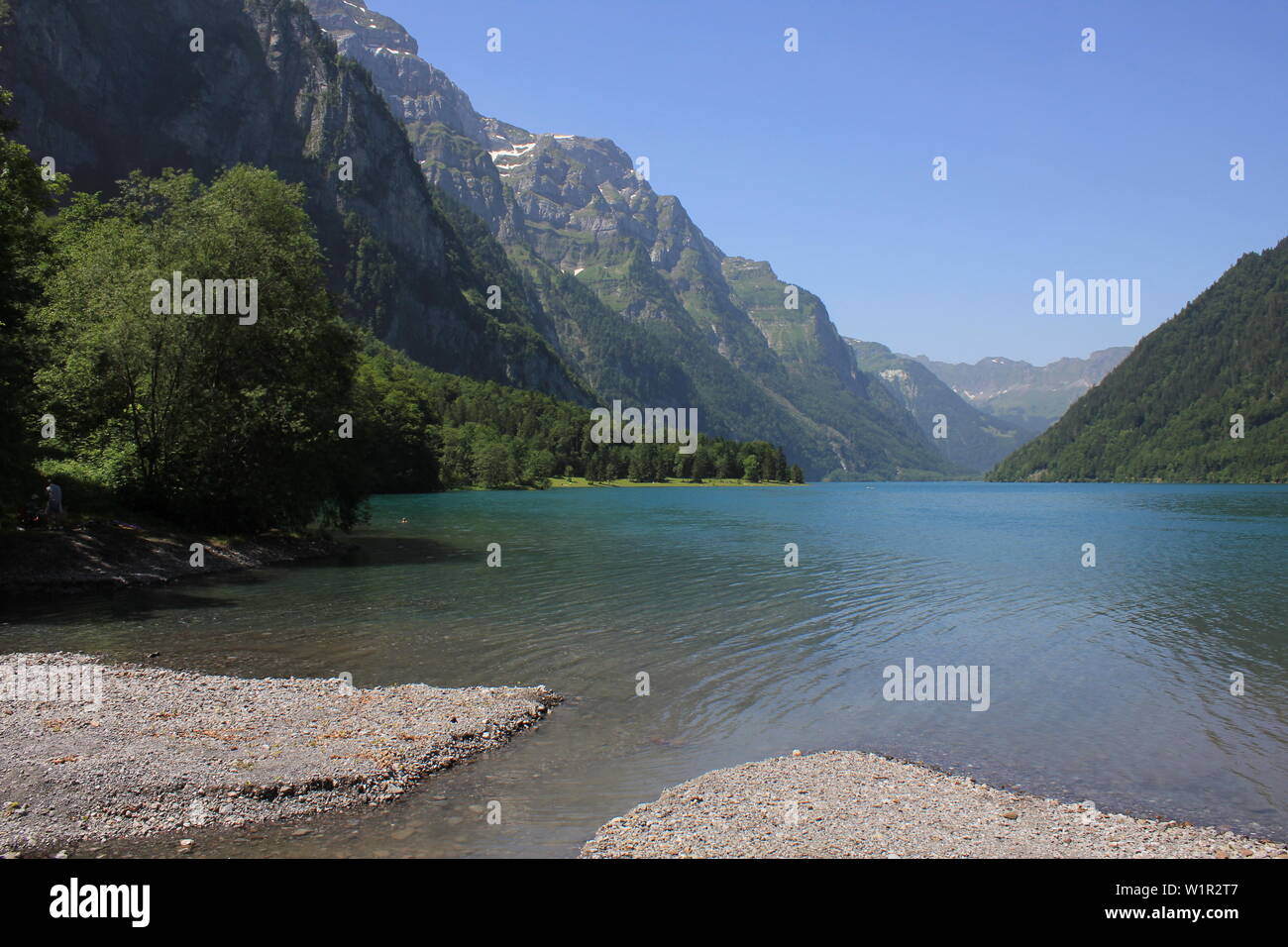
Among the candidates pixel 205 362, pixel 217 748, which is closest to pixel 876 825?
pixel 217 748

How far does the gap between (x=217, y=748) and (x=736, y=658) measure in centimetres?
1469

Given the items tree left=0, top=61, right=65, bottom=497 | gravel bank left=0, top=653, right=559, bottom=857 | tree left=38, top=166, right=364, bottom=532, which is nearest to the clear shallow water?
gravel bank left=0, top=653, right=559, bottom=857

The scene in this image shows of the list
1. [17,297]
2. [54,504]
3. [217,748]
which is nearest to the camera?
[217,748]

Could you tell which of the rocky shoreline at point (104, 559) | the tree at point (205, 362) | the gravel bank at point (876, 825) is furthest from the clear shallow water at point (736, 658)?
the tree at point (205, 362)

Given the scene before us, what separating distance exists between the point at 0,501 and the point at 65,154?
209260mm

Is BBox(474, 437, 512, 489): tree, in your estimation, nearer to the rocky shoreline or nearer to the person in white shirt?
the rocky shoreline

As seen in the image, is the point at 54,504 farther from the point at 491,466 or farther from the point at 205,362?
the point at 491,466

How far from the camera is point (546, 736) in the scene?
647 inches

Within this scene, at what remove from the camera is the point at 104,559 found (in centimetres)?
3506

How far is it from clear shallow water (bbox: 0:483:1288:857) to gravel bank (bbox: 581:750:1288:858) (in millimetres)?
873

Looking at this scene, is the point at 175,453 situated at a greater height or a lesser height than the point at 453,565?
greater

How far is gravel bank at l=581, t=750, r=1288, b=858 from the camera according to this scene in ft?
36.1
